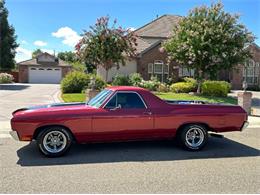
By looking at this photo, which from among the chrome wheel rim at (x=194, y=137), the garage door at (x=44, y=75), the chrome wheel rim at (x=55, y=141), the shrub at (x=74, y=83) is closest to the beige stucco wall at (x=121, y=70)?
the shrub at (x=74, y=83)

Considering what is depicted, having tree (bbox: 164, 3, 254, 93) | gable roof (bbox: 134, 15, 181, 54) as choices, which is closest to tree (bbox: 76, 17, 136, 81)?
tree (bbox: 164, 3, 254, 93)

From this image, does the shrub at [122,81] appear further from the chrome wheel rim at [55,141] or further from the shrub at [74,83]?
the chrome wheel rim at [55,141]

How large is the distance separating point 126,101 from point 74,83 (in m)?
16.3

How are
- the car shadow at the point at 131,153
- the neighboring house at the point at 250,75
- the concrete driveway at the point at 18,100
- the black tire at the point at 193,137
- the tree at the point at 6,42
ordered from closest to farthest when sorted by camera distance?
the car shadow at the point at 131,153, the black tire at the point at 193,137, the concrete driveway at the point at 18,100, the neighboring house at the point at 250,75, the tree at the point at 6,42

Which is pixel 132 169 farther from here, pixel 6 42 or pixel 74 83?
pixel 6 42

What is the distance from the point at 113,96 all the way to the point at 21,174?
2.64 metres

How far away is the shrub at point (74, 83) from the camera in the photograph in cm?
2308

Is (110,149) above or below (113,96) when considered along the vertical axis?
below

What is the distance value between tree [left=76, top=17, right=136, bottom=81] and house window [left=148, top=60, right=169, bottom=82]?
6.07 meters

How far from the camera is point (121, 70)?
3006cm

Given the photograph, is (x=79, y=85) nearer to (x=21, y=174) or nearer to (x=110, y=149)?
(x=110, y=149)

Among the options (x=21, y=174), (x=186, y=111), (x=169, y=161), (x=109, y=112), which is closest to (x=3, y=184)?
(x=21, y=174)

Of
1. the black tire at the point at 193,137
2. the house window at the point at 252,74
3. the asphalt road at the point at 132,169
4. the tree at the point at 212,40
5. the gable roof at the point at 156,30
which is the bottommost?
the asphalt road at the point at 132,169

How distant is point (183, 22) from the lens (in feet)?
74.9
